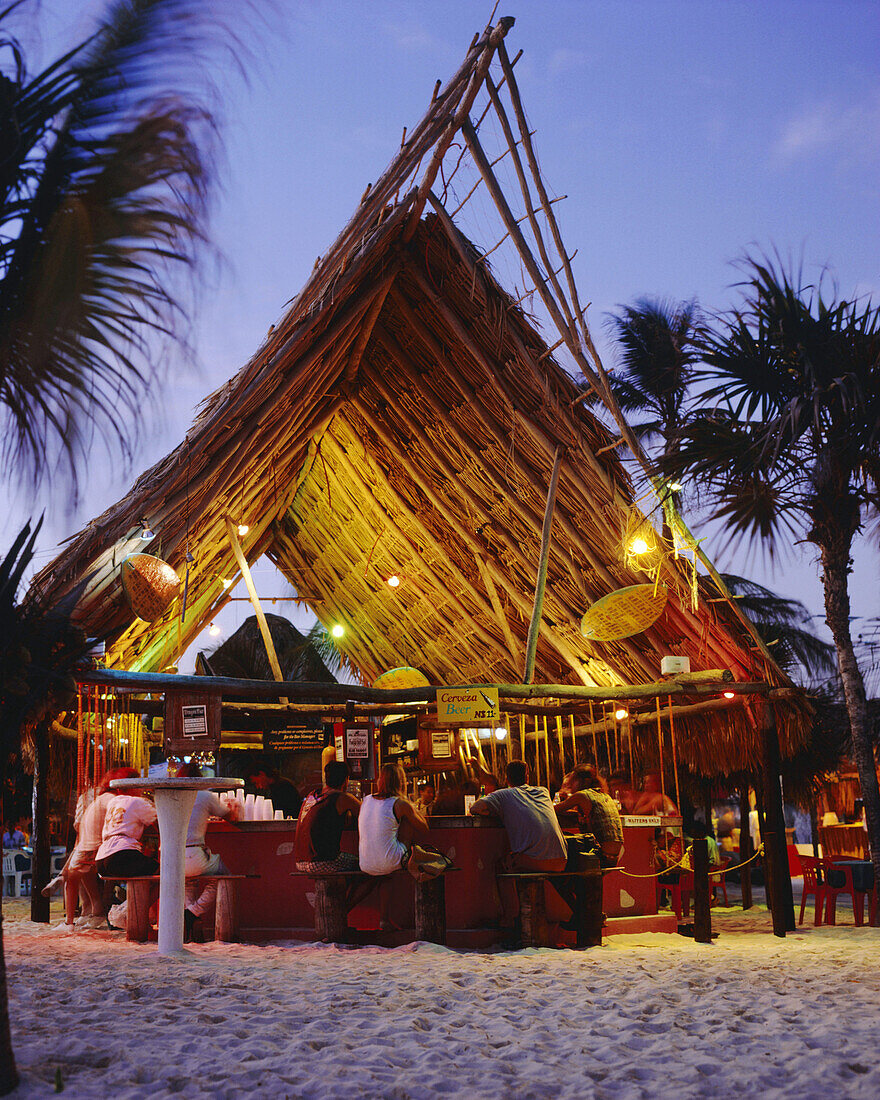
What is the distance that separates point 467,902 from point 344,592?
6559 millimetres

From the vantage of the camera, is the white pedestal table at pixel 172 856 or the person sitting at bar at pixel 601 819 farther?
the person sitting at bar at pixel 601 819

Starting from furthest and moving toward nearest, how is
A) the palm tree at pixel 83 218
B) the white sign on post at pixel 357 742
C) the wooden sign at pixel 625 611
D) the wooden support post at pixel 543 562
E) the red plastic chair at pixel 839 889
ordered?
the white sign on post at pixel 357 742 → the red plastic chair at pixel 839 889 → the wooden support post at pixel 543 562 → the wooden sign at pixel 625 611 → the palm tree at pixel 83 218

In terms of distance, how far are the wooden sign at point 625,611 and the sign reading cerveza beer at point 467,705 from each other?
962 millimetres

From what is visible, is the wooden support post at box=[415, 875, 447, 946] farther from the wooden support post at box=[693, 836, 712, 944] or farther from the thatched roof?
the thatched roof

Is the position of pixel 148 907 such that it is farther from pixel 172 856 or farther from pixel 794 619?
pixel 794 619

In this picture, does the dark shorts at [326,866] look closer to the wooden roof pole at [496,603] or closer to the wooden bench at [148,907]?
the wooden bench at [148,907]

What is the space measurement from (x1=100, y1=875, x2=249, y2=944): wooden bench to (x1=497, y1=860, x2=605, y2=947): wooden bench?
1809 millimetres

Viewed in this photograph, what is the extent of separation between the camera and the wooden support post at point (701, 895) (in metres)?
6.96

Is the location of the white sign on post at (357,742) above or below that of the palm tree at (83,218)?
below

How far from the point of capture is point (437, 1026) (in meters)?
3.68

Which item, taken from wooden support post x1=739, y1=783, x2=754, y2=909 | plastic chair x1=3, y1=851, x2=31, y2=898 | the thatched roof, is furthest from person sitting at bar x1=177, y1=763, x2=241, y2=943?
plastic chair x1=3, y1=851, x2=31, y2=898

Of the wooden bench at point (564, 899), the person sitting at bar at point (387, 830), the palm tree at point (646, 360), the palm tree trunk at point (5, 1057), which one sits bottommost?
the wooden bench at point (564, 899)

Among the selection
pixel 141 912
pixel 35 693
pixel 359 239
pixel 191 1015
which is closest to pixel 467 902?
pixel 141 912

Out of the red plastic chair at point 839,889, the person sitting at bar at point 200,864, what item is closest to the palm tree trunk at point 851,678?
the red plastic chair at point 839,889
